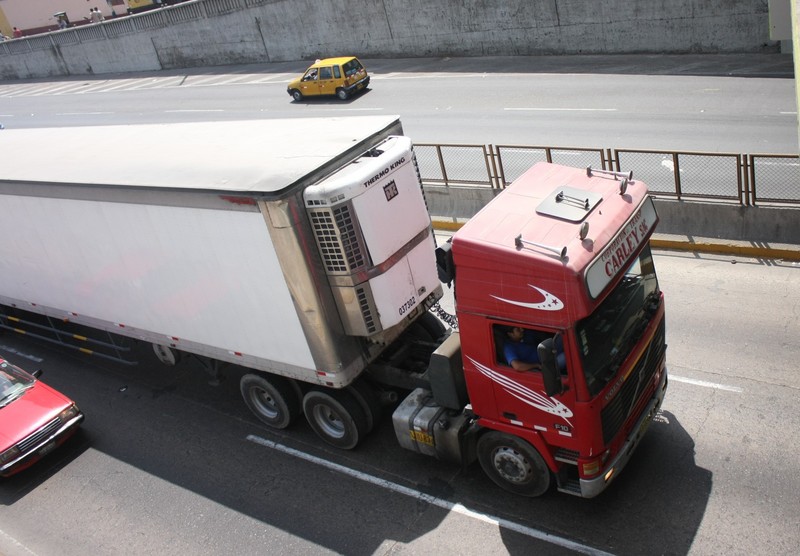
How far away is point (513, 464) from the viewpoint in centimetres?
783

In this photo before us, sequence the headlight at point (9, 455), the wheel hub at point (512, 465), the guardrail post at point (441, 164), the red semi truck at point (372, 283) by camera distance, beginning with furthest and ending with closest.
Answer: the guardrail post at point (441, 164) → the headlight at point (9, 455) → the wheel hub at point (512, 465) → the red semi truck at point (372, 283)

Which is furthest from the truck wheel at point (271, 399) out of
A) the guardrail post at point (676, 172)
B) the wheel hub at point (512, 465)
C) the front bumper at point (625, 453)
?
the guardrail post at point (676, 172)

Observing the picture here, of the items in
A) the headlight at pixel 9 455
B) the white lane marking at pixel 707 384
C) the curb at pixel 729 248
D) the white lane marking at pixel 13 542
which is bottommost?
the curb at pixel 729 248

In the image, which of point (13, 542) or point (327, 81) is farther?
point (327, 81)

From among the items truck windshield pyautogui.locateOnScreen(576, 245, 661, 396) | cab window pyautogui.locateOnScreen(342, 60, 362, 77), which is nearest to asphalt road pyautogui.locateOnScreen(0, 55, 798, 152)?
cab window pyautogui.locateOnScreen(342, 60, 362, 77)

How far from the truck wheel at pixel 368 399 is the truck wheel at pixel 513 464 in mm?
1778

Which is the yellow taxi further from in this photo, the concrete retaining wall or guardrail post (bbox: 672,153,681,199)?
guardrail post (bbox: 672,153,681,199)

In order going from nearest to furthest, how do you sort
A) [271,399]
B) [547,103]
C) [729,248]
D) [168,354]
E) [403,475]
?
[403,475] → [271,399] → [168,354] → [729,248] → [547,103]

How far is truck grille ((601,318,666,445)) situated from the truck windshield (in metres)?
0.31

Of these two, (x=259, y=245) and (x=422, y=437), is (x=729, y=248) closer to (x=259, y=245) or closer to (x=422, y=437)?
(x=422, y=437)

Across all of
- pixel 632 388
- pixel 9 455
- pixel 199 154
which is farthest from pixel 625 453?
pixel 9 455

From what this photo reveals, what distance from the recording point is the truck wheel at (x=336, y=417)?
30.0 feet

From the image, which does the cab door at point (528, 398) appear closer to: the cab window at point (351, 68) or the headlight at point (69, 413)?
the headlight at point (69, 413)

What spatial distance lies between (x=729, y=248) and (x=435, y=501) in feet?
24.2
